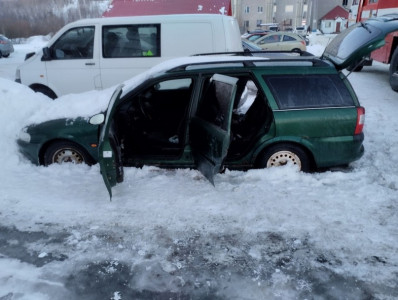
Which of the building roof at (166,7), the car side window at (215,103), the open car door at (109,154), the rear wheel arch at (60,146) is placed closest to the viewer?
the open car door at (109,154)

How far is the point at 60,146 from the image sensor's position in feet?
15.2

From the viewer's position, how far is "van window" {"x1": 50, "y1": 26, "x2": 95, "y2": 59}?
24.4 feet

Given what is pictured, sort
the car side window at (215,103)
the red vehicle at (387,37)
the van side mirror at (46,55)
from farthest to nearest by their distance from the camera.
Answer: the red vehicle at (387,37)
the van side mirror at (46,55)
the car side window at (215,103)

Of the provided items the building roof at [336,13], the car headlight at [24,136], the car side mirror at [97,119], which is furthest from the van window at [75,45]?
the building roof at [336,13]

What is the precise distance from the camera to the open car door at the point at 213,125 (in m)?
3.79

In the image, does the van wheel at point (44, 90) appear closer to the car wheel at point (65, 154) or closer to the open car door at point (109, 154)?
the car wheel at point (65, 154)

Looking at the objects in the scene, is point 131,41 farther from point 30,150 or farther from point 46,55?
point 30,150

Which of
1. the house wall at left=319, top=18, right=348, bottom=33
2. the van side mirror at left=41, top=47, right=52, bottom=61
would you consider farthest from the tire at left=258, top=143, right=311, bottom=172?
the house wall at left=319, top=18, right=348, bottom=33

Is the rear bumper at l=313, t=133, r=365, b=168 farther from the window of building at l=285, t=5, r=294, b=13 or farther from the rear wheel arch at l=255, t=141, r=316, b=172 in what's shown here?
the window of building at l=285, t=5, r=294, b=13

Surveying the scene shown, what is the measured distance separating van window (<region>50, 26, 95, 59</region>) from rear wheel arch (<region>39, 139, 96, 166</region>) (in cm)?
349

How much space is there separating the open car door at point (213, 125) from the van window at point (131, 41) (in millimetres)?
3493

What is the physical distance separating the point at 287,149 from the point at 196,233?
1.80m

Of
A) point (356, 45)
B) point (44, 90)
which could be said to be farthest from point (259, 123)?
point (44, 90)

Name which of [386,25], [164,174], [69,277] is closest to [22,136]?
[164,174]
